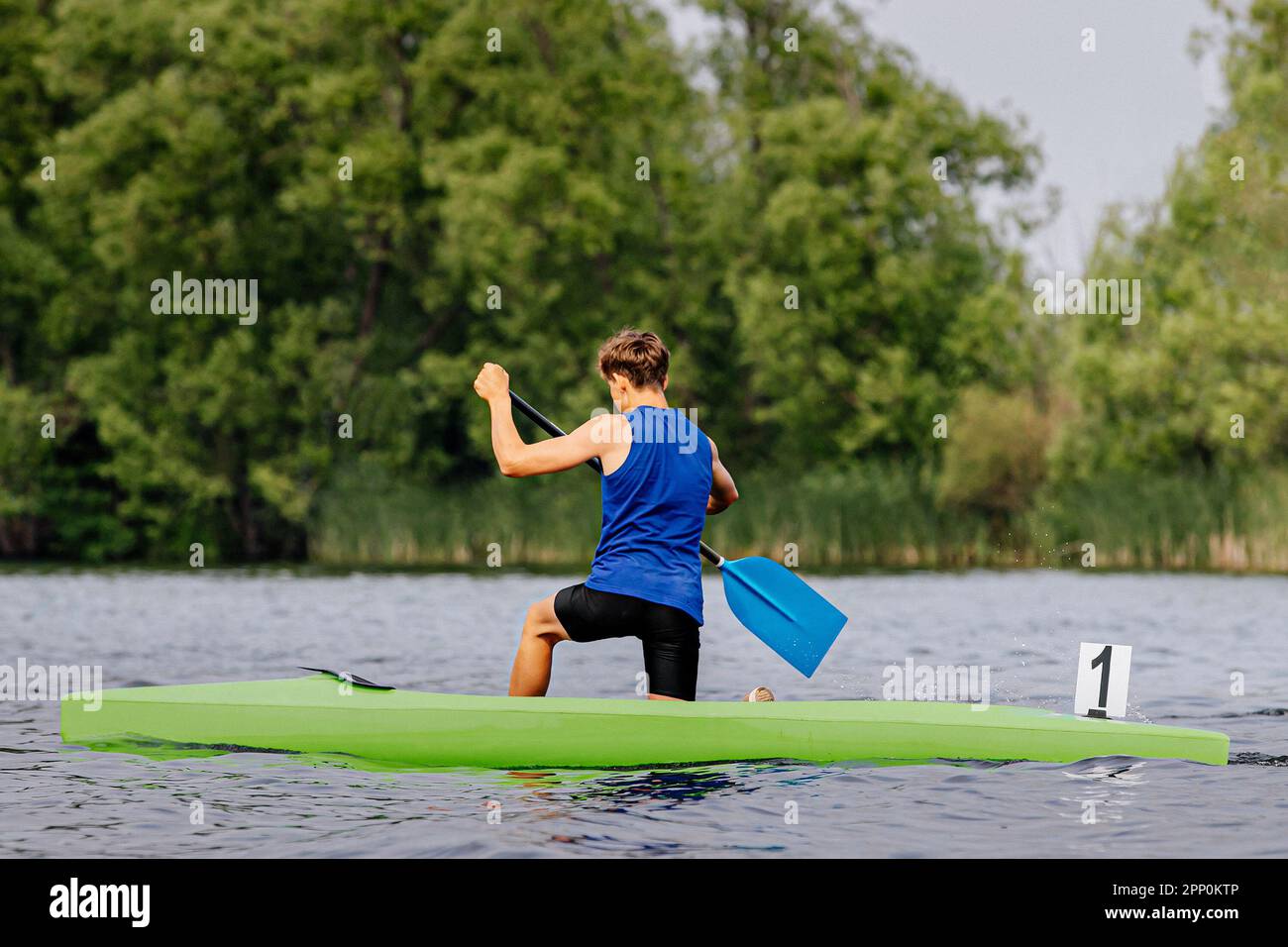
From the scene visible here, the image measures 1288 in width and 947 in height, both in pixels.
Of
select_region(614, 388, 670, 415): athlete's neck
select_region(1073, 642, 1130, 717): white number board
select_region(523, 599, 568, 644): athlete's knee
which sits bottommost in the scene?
select_region(1073, 642, 1130, 717): white number board

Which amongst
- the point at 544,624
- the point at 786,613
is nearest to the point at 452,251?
the point at 786,613

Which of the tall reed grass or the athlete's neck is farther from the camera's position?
the tall reed grass

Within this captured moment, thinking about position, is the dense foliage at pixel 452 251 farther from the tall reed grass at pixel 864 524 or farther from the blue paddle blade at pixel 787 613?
the blue paddle blade at pixel 787 613

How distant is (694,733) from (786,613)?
93cm

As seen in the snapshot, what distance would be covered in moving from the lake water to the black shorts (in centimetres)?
50

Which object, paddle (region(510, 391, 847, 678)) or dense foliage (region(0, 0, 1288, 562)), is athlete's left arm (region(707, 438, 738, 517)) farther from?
dense foliage (region(0, 0, 1288, 562))

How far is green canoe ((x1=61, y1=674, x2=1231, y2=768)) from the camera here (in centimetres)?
689

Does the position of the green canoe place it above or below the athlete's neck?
below

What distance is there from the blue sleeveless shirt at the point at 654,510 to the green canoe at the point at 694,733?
58cm

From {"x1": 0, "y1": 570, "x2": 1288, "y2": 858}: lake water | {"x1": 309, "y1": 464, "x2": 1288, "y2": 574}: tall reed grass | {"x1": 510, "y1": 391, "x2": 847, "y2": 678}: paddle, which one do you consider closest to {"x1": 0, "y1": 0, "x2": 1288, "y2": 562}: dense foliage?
{"x1": 309, "y1": 464, "x2": 1288, "y2": 574}: tall reed grass

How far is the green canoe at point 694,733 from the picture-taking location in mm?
6891

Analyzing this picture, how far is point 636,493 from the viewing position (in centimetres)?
660

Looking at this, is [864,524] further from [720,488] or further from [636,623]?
[636,623]
